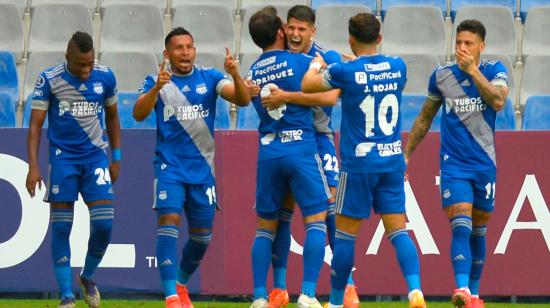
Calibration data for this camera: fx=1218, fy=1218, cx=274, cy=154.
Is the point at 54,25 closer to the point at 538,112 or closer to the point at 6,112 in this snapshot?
the point at 6,112

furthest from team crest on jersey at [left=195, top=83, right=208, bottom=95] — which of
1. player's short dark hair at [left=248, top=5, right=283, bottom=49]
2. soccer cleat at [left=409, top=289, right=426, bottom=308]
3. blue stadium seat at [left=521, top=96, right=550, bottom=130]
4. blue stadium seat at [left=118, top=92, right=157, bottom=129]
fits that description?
blue stadium seat at [left=521, top=96, right=550, bottom=130]

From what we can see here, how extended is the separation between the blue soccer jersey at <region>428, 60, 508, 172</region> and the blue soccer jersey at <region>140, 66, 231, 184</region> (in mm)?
1810

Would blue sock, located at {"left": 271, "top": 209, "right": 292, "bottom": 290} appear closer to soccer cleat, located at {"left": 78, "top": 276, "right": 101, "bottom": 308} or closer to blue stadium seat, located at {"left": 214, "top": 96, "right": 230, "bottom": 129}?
soccer cleat, located at {"left": 78, "top": 276, "right": 101, "bottom": 308}

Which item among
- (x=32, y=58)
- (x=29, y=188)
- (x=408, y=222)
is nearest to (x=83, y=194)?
(x=29, y=188)

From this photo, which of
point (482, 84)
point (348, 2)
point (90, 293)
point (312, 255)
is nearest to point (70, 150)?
point (90, 293)

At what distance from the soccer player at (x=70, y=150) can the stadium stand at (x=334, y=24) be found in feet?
17.2

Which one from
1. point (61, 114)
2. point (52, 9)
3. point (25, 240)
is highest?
point (52, 9)

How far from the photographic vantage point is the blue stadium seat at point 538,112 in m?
13.4

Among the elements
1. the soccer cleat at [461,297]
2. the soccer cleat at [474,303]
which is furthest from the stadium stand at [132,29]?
the soccer cleat at [461,297]

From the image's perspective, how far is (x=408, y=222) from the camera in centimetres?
1118

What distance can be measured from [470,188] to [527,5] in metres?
6.46

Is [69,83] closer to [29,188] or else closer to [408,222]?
[29,188]

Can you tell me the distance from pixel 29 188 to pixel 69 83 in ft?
2.95

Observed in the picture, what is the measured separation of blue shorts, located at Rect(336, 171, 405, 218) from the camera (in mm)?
8680
